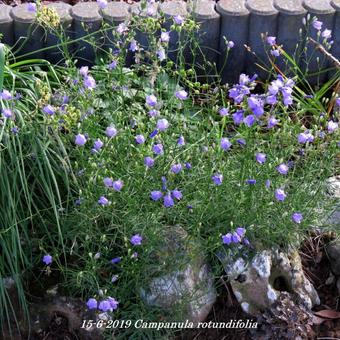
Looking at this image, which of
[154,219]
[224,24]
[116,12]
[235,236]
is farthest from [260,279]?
[116,12]

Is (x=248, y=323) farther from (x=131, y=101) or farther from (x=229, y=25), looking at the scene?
(x=229, y=25)

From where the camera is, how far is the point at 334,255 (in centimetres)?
327

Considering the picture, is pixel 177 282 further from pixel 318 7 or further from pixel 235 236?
pixel 318 7

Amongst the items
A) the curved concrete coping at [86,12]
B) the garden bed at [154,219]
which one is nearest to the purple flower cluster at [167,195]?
the garden bed at [154,219]

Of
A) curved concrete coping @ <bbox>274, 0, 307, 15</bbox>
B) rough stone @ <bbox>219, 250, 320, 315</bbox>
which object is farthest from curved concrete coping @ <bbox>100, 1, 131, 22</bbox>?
rough stone @ <bbox>219, 250, 320, 315</bbox>

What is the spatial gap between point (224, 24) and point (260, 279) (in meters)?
1.49

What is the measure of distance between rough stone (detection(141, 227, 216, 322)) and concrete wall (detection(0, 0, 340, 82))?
1.27 meters

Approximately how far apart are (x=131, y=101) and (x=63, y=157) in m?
0.48

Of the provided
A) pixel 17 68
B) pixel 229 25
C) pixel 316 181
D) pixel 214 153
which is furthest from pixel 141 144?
pixel 229 25

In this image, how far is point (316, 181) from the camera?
313cm

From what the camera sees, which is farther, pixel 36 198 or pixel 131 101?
pixel 131 101

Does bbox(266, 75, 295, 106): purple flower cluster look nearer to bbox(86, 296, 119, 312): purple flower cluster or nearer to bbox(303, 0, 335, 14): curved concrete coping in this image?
bbox(86, 296, 119, 312): purple flower cluster

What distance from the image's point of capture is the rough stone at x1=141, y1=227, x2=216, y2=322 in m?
2.98

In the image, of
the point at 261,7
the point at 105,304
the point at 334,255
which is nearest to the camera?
the point at 105,304
